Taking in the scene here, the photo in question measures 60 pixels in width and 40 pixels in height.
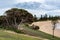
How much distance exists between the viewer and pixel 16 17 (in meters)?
71.0

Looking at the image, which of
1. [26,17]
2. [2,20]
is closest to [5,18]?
[2,20]

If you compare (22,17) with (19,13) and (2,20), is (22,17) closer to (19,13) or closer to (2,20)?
(19,13)

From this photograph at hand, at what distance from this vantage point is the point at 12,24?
6975cm

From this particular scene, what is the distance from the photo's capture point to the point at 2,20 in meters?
71.5

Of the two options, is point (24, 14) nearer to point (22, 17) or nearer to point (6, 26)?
point (22, 17)

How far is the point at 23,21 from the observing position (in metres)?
72.1

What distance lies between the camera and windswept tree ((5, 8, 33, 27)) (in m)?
69.3

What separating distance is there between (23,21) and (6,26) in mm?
5961

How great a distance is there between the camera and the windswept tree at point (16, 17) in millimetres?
69275

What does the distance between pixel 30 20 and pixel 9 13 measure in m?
6.83

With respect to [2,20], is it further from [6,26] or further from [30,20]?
[30,20]

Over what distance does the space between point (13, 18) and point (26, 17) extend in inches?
148

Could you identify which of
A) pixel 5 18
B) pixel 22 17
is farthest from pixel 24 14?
pixel 5 18

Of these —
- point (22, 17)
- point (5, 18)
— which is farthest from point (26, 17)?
point (5, 18)
